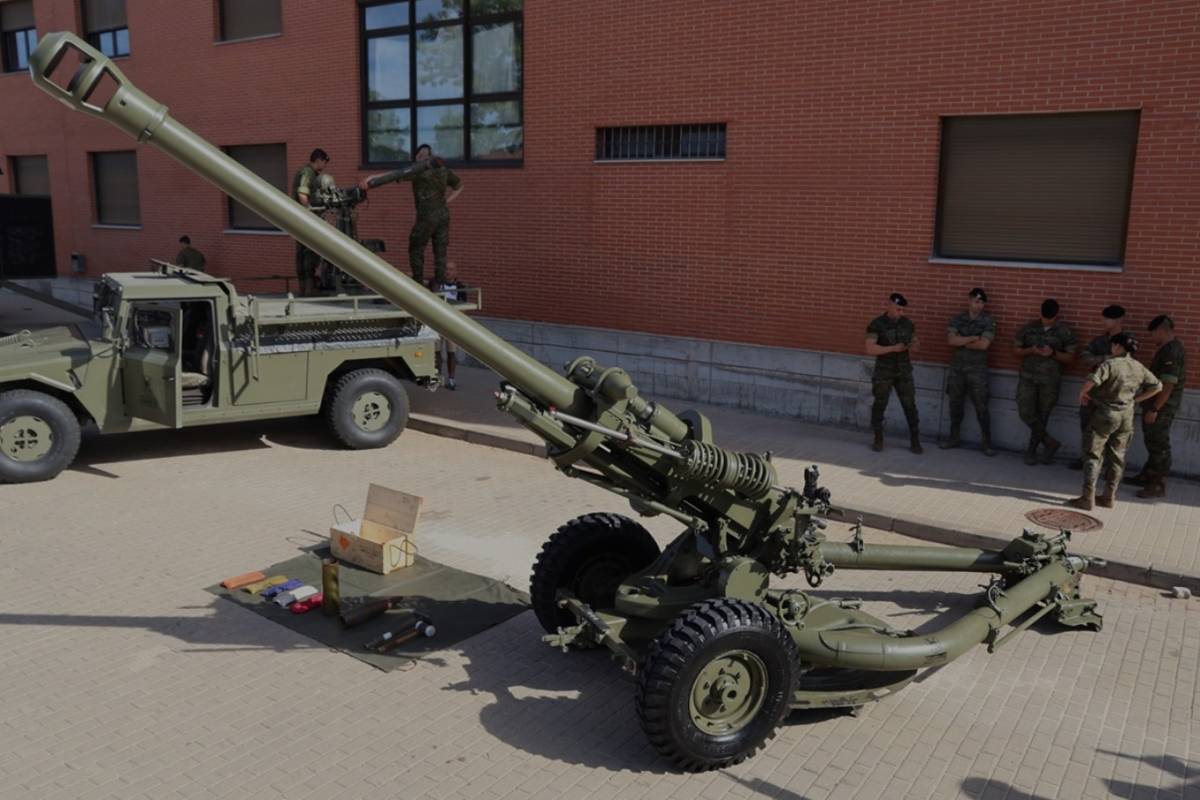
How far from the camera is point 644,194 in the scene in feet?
44.9

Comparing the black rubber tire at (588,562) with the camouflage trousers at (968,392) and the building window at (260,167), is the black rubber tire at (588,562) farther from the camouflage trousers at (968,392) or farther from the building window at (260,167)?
the building window at (260,167)

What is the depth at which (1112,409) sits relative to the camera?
9.07 m

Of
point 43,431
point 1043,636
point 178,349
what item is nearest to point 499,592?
point 1043,636

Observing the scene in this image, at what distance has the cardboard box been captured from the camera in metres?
7.59

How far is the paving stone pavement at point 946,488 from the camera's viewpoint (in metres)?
8.26

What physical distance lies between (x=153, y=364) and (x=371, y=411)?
243cm

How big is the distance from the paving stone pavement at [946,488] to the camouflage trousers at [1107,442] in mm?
350

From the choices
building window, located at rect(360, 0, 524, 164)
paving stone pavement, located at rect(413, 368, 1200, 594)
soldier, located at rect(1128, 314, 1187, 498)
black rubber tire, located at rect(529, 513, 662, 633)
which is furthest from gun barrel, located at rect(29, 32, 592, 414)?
building window, located at rect(360, 0, 524, 164)

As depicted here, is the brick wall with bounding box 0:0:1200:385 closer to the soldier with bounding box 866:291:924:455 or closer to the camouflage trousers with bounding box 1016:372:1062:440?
the camouflage trousers with bounding box 1016:372:1062:440

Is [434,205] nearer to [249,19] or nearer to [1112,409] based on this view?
[249,19]

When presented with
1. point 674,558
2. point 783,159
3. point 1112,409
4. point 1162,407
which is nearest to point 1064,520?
point 1112,409

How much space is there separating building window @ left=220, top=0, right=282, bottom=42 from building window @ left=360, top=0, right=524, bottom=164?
238 cm

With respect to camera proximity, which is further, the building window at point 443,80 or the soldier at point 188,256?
the soldier at point 188,256

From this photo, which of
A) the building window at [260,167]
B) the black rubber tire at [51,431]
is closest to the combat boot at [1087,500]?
the black rubber tire at [51,431]
